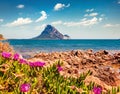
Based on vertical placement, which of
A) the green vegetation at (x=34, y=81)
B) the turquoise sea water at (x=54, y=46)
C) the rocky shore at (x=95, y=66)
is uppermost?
the green vegetation at (x=34, y=81)

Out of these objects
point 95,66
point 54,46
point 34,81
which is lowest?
point 54,46

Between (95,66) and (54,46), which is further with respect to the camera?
(54,46)

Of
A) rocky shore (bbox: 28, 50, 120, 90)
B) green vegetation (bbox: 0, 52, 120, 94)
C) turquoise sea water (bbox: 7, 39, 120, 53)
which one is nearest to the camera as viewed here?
green vegetation (bbox: 0, 52, 120, 94)

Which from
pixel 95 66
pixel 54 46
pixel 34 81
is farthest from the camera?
pixel 54 46

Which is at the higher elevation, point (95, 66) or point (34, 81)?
point (34, 81)

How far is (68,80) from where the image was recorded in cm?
644

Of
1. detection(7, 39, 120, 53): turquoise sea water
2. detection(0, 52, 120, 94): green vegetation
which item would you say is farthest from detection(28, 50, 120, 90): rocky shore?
detection(7, 39, 120, 53): turquoise sea water

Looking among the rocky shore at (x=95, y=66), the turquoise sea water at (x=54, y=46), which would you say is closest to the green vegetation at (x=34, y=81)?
the rocky shore at (x=95, y=66)

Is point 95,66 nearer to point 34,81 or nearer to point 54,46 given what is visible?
point 34,81

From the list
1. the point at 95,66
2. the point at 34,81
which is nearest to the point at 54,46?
the point at 95,66

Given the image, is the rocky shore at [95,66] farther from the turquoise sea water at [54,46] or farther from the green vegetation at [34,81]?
the turquoise sea water at [54,46]

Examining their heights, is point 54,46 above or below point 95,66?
below

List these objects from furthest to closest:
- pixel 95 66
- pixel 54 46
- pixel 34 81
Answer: pixel 54 46
pixel 95 66
pixel 34 81

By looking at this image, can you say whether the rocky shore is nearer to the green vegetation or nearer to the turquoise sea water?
the green vegetation
